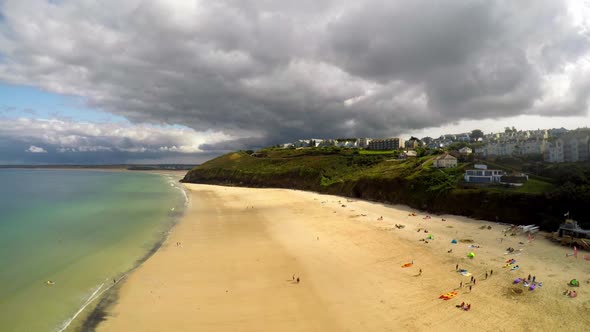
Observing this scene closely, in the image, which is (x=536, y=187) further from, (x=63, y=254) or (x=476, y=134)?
(x=476, y=134)

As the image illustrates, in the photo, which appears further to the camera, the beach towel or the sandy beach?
Answer: the beach towel

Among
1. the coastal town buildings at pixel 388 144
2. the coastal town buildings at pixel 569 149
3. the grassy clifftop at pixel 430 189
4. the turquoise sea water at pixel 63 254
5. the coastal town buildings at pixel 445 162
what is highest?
the coastal town buildings at pixel 388 144

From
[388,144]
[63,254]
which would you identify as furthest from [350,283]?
[388,144]

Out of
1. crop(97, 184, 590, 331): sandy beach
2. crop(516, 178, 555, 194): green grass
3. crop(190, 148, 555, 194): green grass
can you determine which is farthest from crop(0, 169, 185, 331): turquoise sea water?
crop(516, 178, 555, 194): green grass

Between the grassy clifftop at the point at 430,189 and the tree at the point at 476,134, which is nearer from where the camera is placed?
the grassy clifftop at the point at 430,189

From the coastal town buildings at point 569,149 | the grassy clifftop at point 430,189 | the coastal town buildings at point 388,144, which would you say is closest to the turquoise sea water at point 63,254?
the grassy clifftop at point 430,189

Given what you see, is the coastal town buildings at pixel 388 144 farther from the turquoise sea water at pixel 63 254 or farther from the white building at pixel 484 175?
the turquoise sea water at pixel 63 254

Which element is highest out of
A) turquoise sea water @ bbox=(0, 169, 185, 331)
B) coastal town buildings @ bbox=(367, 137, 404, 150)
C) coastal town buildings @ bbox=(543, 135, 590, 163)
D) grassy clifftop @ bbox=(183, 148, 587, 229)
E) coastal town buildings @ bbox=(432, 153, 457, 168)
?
coastal town buildings @ bbox=(367, 137, 404, 150)

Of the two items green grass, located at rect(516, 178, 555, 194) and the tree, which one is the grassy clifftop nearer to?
green grass, located at rect(516, 178, 555, 194)
